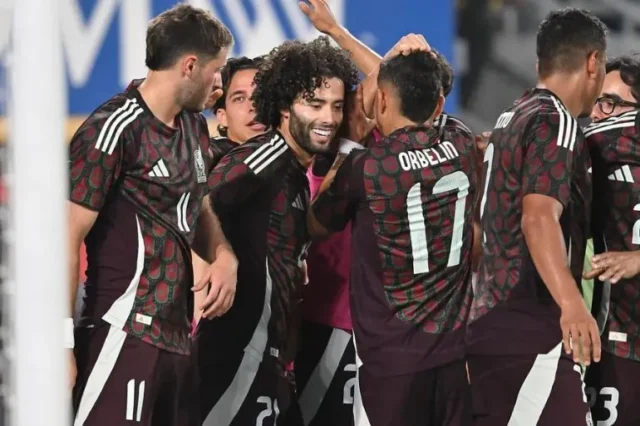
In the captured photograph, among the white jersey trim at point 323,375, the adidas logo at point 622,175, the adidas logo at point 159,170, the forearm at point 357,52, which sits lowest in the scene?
the white jersey trim at point 323,375

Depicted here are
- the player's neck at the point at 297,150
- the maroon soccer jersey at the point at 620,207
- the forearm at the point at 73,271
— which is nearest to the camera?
the forearm at the point at 73,271

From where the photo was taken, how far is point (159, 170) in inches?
166

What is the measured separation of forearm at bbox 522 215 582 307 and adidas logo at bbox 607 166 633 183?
24.1 inches

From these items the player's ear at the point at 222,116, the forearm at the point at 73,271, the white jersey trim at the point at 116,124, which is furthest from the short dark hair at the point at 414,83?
the player's ear at the point at 222,116

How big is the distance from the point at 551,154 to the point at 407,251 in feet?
2.02

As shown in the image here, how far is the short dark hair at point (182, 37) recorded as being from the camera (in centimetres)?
436

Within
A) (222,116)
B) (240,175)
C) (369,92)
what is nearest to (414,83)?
(369,92)

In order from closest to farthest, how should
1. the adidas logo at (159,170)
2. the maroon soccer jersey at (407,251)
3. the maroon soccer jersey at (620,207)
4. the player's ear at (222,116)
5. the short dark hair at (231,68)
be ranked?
the adidas logo at (159,170) < the maroon soccer jersey at (407,251) < the maroon soccer jersey at (620,207) < the short dark hair at (231,68) < the player's ear at (222,116)

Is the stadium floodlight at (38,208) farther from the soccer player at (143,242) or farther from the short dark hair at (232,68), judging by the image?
the short dark hair at (232,68)

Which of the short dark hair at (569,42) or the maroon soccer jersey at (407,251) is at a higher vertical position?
the short dark hair at (569,42)

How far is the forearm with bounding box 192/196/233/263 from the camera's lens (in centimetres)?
441

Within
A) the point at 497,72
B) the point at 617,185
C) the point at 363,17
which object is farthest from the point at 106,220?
the point at 497,72

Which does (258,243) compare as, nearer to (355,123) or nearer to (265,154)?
(265,154)

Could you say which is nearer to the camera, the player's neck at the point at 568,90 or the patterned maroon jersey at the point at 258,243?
the player's neck at the point at 568,90
